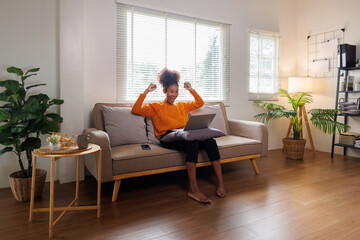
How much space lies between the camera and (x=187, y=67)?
360 centimetres

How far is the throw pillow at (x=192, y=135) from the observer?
2396mm

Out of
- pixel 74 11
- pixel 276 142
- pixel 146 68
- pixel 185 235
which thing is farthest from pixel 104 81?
pixel 276 142

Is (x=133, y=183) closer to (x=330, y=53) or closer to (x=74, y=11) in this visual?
(x=74, y=11)

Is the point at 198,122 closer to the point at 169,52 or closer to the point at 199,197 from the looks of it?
the point at 199,197

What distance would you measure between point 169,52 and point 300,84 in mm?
2203

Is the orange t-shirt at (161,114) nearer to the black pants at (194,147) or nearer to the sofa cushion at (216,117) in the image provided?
the black pants at (194,147)

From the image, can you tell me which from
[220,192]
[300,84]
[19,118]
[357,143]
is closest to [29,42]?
[19,118]

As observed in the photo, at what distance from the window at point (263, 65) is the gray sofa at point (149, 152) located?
1148 millimetres

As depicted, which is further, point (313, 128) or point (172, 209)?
point (313, 128)

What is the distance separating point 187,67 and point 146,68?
0.60m

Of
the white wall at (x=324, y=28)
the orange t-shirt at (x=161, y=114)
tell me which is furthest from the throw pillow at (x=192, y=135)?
the white wall at (x=324, y=28)

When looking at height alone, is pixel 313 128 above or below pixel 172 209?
above

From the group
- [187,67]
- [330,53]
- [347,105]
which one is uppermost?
[330,53]

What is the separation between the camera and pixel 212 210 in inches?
81.8
